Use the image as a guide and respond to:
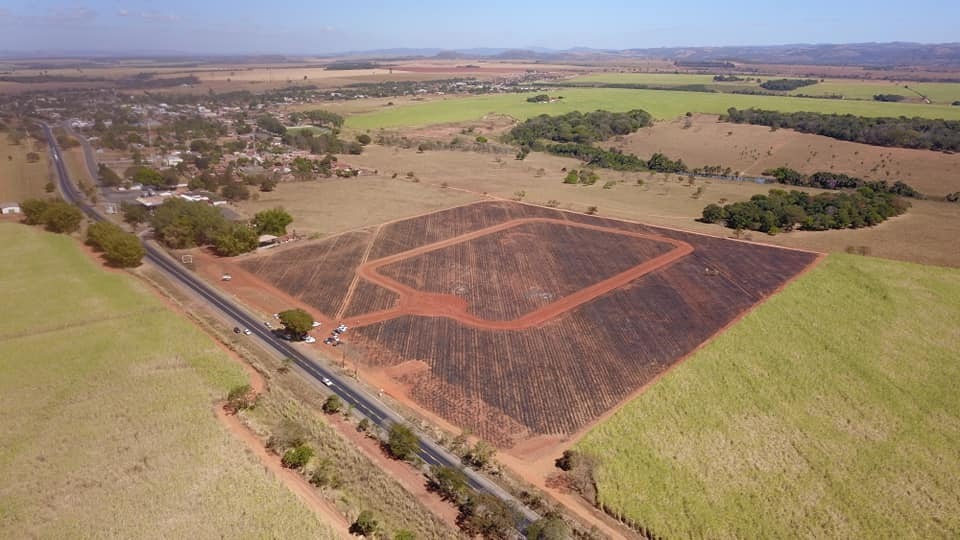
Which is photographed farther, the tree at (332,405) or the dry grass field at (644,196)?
the dry grass field at (644,196)

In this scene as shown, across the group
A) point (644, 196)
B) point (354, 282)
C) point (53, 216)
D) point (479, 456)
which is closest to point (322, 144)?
point (53, 216)

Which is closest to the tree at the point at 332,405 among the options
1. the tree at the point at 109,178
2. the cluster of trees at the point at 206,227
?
the cluster of trees at the point at 206,227

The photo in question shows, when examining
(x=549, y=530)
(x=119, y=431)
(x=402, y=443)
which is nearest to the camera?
(x=549, y=530)

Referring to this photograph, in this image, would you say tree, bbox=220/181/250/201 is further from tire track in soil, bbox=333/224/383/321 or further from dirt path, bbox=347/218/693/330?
dirt path, bbox=347/218/693/330

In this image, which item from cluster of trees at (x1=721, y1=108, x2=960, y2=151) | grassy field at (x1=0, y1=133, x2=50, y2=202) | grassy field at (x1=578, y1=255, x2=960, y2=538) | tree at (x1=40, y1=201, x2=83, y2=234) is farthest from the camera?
A: cluster of trees at (x1=721, y1=108, x2=960, y2=151)

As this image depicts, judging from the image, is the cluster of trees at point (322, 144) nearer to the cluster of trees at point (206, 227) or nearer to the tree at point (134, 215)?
the tree at point (134, 215)

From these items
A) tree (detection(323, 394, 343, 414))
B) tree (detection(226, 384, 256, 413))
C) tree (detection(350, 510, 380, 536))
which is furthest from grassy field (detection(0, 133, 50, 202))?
tree (detection(350, 510, 380, 536))

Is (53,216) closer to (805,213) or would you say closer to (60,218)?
(60,218)
